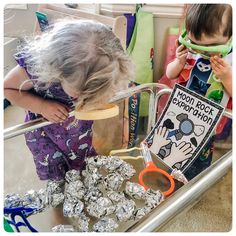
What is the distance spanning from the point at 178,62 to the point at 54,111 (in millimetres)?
358

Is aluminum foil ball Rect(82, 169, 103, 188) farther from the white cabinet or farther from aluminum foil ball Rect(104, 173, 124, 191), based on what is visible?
the white cabinet

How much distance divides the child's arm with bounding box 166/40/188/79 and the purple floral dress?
28 centimetres

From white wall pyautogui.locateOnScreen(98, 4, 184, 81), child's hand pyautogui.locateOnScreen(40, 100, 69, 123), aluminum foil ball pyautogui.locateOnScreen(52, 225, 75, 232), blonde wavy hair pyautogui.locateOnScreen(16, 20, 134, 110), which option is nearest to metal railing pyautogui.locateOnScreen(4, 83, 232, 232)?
child's hand pyautogui.locateOnScreen(40, 100, 69, 123)

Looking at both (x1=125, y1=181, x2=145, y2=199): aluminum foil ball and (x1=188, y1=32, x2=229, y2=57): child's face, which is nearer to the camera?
(x1=188, y1=32, x2=229, y2=57): child's face

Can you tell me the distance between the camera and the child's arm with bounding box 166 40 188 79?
0.77 m

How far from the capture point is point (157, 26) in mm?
1084

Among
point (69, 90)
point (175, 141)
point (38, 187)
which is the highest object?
point (69, 90)

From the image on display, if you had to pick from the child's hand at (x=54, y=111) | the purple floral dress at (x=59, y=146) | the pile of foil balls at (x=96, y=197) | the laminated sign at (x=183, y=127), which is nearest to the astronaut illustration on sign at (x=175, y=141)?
the laminated sign at (x=183, y=127)

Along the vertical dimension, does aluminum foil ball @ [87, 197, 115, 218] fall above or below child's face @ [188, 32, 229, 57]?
below

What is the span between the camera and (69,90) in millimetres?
626

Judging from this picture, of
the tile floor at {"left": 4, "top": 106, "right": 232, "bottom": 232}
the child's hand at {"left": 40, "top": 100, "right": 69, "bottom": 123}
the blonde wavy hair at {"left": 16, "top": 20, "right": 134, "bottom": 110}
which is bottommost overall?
the tile floor at {"left": 4, "top": 106, "right": 232, "bottom": 232}

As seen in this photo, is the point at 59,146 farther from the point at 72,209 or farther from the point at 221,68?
the point at 221,68

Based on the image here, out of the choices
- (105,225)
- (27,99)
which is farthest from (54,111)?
(105,225)

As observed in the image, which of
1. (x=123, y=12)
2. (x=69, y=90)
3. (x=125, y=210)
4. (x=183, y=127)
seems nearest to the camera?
(x=69, y=90)
